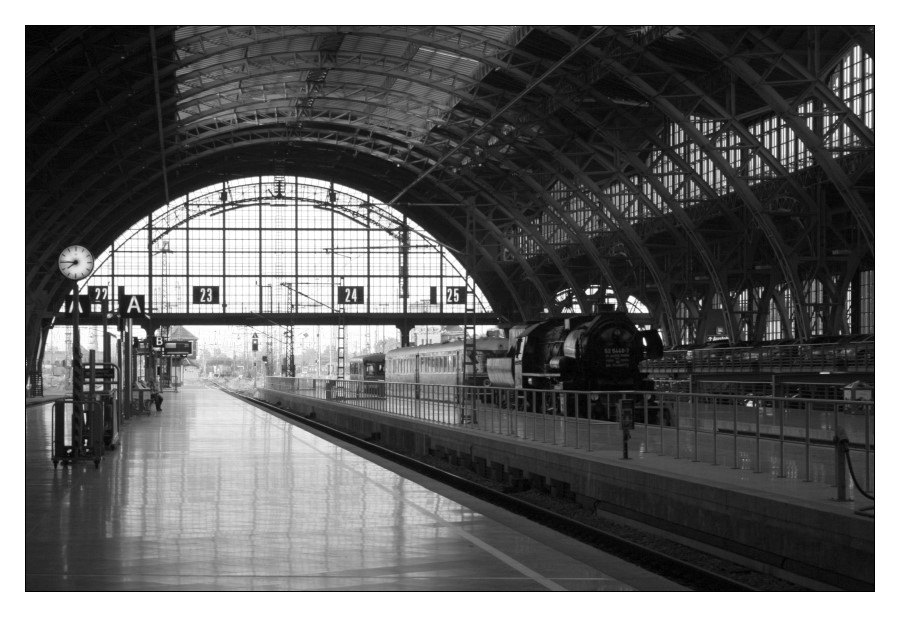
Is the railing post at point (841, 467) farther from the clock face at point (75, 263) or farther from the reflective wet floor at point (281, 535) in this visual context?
the clock face at point (75, 263)

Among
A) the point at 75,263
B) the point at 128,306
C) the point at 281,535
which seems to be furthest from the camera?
the point at 128,306

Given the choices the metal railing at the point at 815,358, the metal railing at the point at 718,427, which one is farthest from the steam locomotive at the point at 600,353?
the metal railing at the point at 815,358

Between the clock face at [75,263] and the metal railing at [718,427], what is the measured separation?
30.6 ft

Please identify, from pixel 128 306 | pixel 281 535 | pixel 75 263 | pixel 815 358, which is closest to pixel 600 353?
pixel 128 306

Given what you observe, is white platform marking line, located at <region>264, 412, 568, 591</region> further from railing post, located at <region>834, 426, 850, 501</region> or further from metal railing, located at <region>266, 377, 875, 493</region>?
metal railing, located at <region>266, 377, 875, 493</region>

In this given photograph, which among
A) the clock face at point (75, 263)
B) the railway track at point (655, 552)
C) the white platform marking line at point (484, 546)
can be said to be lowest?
the railway track at point (655, 552)

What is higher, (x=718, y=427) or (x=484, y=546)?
(x=718, y=427)

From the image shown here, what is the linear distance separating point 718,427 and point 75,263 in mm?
12802

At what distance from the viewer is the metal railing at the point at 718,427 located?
13477mm

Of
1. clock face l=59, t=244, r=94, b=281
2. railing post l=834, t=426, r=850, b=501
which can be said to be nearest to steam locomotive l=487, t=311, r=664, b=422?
clock face l=59, t=244, r=94, b=281

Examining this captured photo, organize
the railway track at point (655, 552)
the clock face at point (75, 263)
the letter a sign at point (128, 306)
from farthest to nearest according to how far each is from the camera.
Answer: the letter a sign at point (128, 306)
the clock face at point (75, 263)
the railway track at point (655, 552)

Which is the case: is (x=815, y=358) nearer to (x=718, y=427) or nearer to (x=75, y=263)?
(x=718, y=427)

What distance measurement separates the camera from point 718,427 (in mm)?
17109
